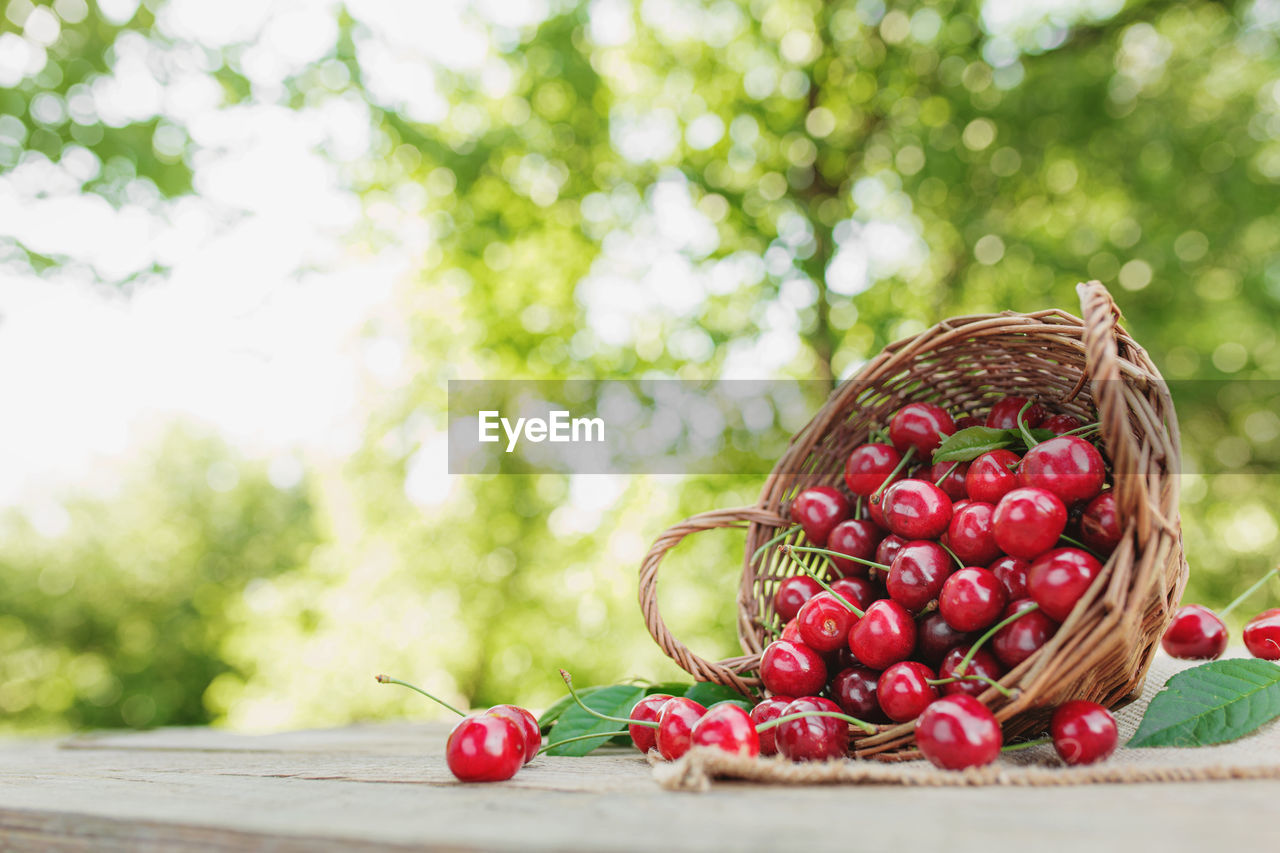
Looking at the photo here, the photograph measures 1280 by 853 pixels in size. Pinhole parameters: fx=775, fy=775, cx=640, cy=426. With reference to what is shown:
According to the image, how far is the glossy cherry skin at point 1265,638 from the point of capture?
1041 millimetres

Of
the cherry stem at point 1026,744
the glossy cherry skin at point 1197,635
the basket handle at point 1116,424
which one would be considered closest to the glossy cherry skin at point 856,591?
the cherry stem at point 1026,744

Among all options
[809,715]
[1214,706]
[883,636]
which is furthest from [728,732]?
[1214,706]

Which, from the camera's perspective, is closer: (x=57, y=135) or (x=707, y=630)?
(x=57, y=135)

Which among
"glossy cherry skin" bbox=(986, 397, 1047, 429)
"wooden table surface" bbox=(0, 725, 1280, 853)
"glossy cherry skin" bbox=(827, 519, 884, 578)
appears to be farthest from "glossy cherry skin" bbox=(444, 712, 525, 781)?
"glossy cherry skin" bbox=(986, 397, 1047, 429)

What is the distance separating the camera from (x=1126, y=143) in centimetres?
334

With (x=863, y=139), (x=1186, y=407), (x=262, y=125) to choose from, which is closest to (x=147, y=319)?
(x=262, y=125)

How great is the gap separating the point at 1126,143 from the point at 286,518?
10700mm

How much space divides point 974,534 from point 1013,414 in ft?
0.87

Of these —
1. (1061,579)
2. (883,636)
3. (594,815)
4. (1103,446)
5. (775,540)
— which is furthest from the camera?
(775,540)

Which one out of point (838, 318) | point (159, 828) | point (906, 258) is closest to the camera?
point (159, 828)

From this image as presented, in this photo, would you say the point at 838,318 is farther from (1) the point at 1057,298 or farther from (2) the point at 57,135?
(2) the point at 57,135

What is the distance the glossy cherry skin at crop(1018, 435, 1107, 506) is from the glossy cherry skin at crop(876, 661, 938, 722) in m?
0.23

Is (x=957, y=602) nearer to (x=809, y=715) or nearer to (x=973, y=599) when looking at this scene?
(x=973, y=599)

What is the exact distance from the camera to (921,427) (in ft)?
3.46
